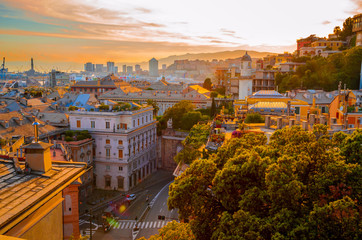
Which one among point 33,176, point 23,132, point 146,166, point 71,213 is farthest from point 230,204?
point 146,166

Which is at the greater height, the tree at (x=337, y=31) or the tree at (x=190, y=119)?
the tree at (x=337, y=31)

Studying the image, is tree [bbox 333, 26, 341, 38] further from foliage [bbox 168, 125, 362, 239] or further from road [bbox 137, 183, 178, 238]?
foliage [bbox 168, 125, 362, 239]

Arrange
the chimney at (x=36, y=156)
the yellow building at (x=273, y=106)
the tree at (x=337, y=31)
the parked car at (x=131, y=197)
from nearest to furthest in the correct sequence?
the chimney at (x=36, y=156), the parked car at (x=131, y=197), the yellow building at (x=273, y=106), the tree at (x=337, y=31)

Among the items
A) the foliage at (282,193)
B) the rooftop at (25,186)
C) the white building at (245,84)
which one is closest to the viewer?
the rooftop at (25,186)

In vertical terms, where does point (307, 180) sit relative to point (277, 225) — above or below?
above

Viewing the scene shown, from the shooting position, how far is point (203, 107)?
81188 millimetres

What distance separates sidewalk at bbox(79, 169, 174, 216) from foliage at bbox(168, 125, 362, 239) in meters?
27.9

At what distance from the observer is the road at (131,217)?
35594 mm

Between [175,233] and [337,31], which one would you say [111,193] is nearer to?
[175,233]

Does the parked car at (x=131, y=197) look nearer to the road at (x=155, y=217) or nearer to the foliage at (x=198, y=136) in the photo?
the road at (x=155, y=217)

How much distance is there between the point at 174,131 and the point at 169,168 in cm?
665

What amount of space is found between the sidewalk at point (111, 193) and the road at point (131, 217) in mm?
1075

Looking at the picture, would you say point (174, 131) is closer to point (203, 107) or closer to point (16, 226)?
point (203, 107)

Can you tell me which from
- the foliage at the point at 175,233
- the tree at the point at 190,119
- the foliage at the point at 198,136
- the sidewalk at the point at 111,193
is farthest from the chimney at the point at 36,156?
the tree at the point at 190,119
